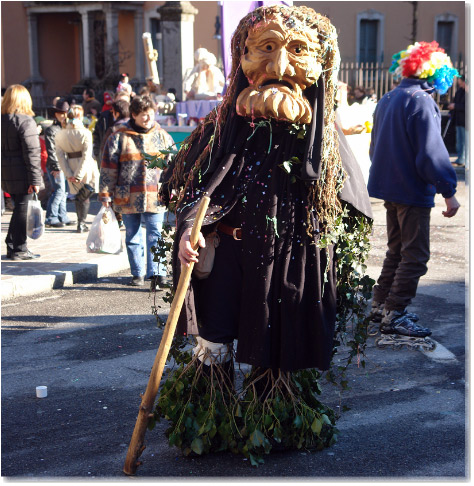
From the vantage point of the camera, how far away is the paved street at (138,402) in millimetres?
3900

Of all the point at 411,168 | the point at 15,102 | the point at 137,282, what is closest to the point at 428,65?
the point at 411,168

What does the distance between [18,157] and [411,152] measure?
4669mm

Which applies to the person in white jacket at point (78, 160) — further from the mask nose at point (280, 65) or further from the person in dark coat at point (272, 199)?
the mask nose at point (280, 65)

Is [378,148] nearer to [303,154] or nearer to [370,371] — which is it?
[370,371]

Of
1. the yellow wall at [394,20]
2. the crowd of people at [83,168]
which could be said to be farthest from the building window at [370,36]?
the crowd of people at [83,168]

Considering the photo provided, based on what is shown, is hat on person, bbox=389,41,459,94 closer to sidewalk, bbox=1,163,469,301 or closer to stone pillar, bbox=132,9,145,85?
sidewalk, bbox=1,163,469,301

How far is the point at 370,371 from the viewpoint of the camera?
5.36 metres

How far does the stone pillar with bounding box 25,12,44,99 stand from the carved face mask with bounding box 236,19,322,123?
30.2 m

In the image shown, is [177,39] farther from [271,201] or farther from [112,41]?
[271,201]

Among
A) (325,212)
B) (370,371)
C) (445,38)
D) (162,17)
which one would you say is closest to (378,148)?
(370,371)

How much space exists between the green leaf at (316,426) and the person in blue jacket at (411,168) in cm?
212

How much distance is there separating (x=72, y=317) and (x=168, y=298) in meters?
2.74

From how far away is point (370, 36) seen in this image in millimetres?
31797

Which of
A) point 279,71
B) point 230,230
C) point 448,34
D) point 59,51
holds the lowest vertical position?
point 230,230
